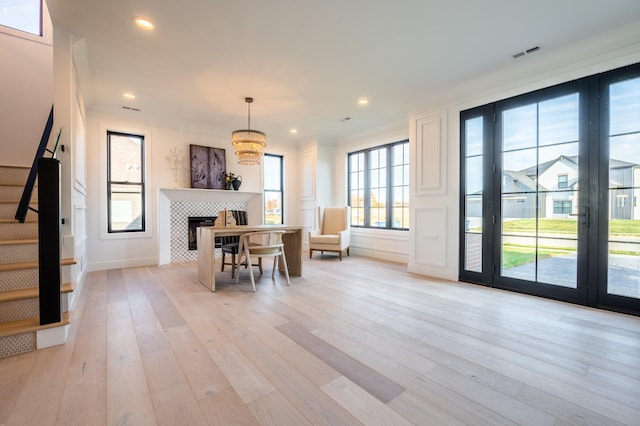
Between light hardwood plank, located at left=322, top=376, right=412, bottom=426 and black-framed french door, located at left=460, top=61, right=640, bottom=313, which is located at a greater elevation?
black-framed french door, located at left=460, top=61, right=640, bottom=313

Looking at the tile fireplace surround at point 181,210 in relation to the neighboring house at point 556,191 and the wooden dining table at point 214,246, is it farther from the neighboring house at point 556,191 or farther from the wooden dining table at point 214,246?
the neighboring house at point 556,191

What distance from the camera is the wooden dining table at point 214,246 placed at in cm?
343

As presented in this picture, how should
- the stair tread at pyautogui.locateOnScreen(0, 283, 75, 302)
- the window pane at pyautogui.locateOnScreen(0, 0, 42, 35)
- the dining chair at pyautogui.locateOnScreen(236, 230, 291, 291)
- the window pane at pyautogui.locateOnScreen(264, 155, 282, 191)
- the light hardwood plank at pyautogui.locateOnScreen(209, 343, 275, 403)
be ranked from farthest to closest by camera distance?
the window pane at pyautogui.locateOnScreen(264, 155, 282, 191) → the dining chair at pyautogui.locateOnScreen(236, 230, 291, 291) → the window pane at pyautogui.locateOnScreen(0, 0, 42, 35) → the stair tread at pyautogui.locateOnScreen(0, 283, 75, 302) → the light hardwood plank at pyautogui.locateOnScreen(209, 343, 275, 403)

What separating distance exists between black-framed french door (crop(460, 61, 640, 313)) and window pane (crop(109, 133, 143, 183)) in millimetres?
5357

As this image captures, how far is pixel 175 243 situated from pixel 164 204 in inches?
29.9

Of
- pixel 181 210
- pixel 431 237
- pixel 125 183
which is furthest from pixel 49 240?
pixel 431 237

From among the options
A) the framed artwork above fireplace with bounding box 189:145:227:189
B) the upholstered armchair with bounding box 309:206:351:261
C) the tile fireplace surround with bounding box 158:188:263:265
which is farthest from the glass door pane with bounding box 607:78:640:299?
the framed artwork above fireplace with bounding box 189:145:227:189

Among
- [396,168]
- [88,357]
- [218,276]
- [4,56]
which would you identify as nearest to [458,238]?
[396,168]

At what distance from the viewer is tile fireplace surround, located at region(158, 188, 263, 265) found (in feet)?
16.5

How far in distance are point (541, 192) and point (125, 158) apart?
6.23m

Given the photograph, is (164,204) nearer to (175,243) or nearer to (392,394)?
(175,243)

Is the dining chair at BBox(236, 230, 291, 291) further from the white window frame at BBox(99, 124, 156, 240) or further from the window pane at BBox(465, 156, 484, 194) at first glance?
the window pane at BBox(465, 156, 484, 194)

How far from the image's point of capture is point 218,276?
13.6 feet

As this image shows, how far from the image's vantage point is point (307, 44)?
2.87 meters
